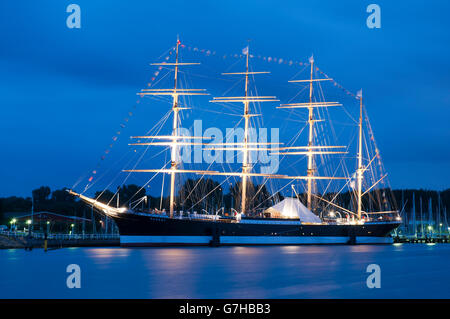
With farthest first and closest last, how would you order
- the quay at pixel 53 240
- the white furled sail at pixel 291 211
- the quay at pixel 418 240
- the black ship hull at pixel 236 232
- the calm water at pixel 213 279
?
the quay at pixel 418 240 → the white furled sail at pixel 291 211 → the black ship hull at pixel 236 232 → the quay at pixel 53 240 → the calm water at pixel 213 279

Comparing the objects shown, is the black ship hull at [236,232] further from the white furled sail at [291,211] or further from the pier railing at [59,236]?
the pier railing at [59,236]

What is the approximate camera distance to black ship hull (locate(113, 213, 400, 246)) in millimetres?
68062

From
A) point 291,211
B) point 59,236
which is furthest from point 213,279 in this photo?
point 291,211

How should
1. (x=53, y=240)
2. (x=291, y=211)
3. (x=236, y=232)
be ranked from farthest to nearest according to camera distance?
(x=291, y=211), (x=236, y=232), (x=53, y=240)

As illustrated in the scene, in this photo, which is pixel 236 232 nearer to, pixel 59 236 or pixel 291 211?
pixel 291 211

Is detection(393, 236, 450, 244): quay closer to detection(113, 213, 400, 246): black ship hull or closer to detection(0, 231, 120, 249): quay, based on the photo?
detection(113, 213, 400, 246): black ship hull

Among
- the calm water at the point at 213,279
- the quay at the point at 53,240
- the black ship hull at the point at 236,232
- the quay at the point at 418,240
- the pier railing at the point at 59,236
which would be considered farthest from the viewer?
the quay at the point at 418,240

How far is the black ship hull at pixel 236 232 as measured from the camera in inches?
2680

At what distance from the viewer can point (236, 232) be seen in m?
75.0

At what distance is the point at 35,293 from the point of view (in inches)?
1049

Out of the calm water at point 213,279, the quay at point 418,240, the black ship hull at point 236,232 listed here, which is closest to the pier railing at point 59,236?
the black ship hull at point 236,232

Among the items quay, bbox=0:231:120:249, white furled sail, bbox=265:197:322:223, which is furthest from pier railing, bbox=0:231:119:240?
white furled sail, bbox=265:197:322:223

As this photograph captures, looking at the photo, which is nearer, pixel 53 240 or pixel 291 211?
pixel 53 240

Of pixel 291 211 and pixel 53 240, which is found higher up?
pixel 291 211
